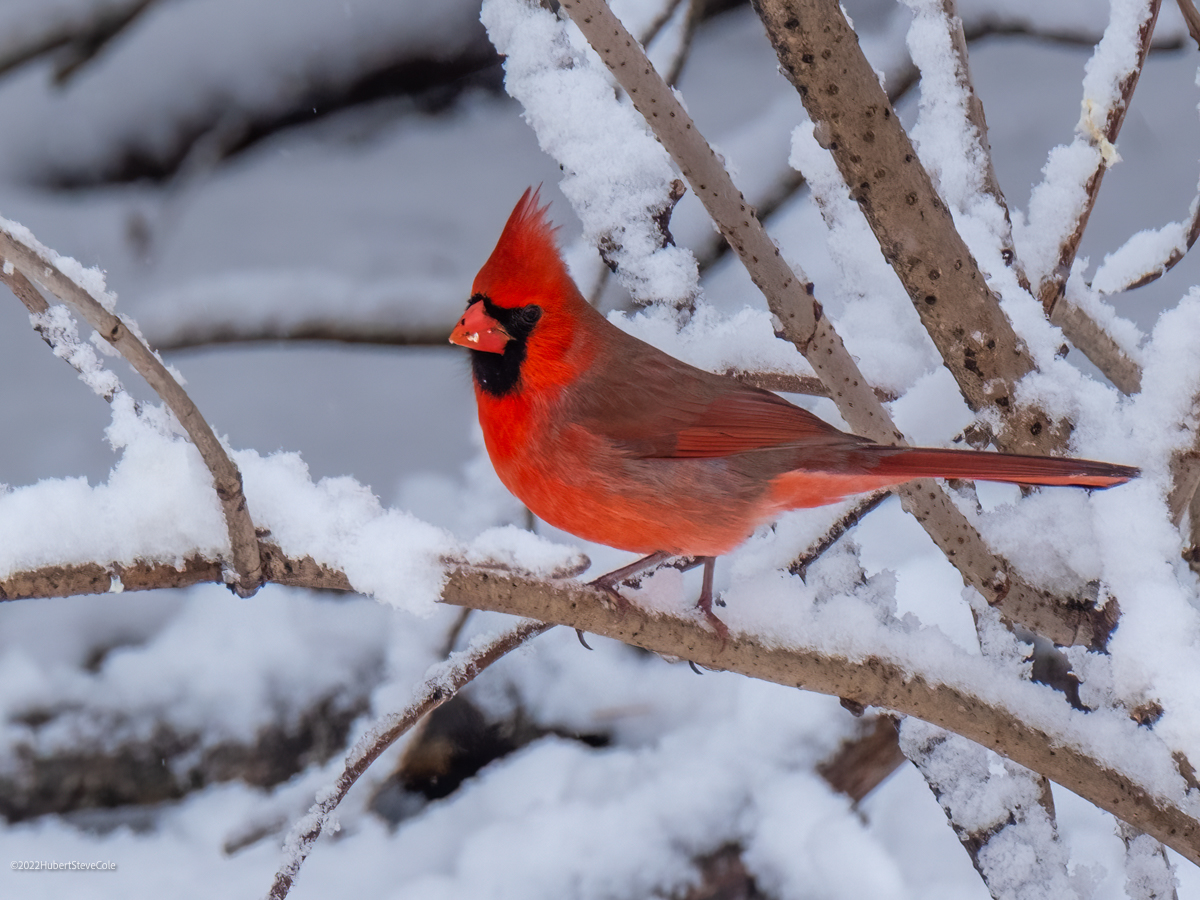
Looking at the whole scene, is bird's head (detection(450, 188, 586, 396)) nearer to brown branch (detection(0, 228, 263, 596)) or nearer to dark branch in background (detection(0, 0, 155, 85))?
brown branch (detection(0, 228, 263, 596))

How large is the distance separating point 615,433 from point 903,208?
1.19ft

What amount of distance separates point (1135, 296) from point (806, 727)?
1.23 m

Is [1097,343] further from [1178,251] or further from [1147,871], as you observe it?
[1147,871]

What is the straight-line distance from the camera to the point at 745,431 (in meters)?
1.10

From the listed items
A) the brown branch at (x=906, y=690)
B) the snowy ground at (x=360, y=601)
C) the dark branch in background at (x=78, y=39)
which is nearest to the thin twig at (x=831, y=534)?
the brown branch at (x=906, y=690)

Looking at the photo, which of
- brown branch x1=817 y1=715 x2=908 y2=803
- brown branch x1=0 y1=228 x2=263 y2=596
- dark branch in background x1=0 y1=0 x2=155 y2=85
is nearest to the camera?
brown branch x1=0 y1=228 x2=263 y2=596

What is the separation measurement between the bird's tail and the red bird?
0.23 ft

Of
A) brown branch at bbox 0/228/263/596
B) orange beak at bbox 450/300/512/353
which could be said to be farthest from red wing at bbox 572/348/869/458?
brown branch at bbox 0/228/263/596

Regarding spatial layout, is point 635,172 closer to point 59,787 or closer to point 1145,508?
point 1145,508

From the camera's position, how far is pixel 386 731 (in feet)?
3.35

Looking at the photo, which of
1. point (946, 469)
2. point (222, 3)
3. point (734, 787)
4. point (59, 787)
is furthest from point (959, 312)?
point (59, 787)

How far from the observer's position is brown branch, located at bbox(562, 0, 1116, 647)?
85 centimetres

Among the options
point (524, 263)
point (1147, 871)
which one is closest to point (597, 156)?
point (524, 263)

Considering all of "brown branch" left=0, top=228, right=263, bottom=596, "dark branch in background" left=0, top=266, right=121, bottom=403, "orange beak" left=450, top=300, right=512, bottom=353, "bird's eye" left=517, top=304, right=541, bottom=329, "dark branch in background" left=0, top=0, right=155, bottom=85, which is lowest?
"brown branch" left=0, top=228, right=263, bottom=596
